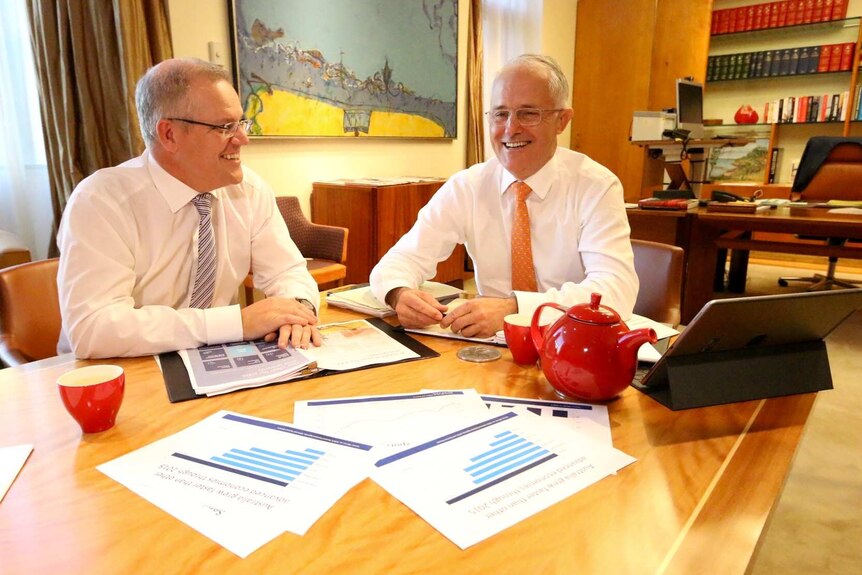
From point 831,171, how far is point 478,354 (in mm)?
4074

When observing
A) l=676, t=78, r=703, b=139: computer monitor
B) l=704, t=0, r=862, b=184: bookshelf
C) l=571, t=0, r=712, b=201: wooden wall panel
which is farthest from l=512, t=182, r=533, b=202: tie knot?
l=704, t=0, r=862, b=184: bookshelf

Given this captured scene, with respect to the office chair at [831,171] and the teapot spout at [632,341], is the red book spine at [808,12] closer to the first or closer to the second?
the office chair at [831,171]

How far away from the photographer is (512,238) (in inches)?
65.2

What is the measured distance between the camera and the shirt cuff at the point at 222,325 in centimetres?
116

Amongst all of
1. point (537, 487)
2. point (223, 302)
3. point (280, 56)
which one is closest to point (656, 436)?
point (537, 487)

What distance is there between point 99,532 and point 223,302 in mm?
1030

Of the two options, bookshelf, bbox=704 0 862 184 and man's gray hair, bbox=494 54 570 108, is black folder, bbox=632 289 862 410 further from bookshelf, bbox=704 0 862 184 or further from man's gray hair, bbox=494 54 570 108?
bookshelf, bbox=704 0 862 184

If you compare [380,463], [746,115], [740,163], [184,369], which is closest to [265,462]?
[380,463]

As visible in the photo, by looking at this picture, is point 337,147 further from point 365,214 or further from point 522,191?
point 522,191

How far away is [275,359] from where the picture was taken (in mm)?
1084

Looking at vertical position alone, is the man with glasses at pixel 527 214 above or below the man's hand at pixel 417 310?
above

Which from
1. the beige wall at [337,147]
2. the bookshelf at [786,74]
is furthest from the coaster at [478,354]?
the bookshelf at [786,74]

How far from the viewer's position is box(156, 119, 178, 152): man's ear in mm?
1339

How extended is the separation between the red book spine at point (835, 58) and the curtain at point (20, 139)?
19.5 feet
